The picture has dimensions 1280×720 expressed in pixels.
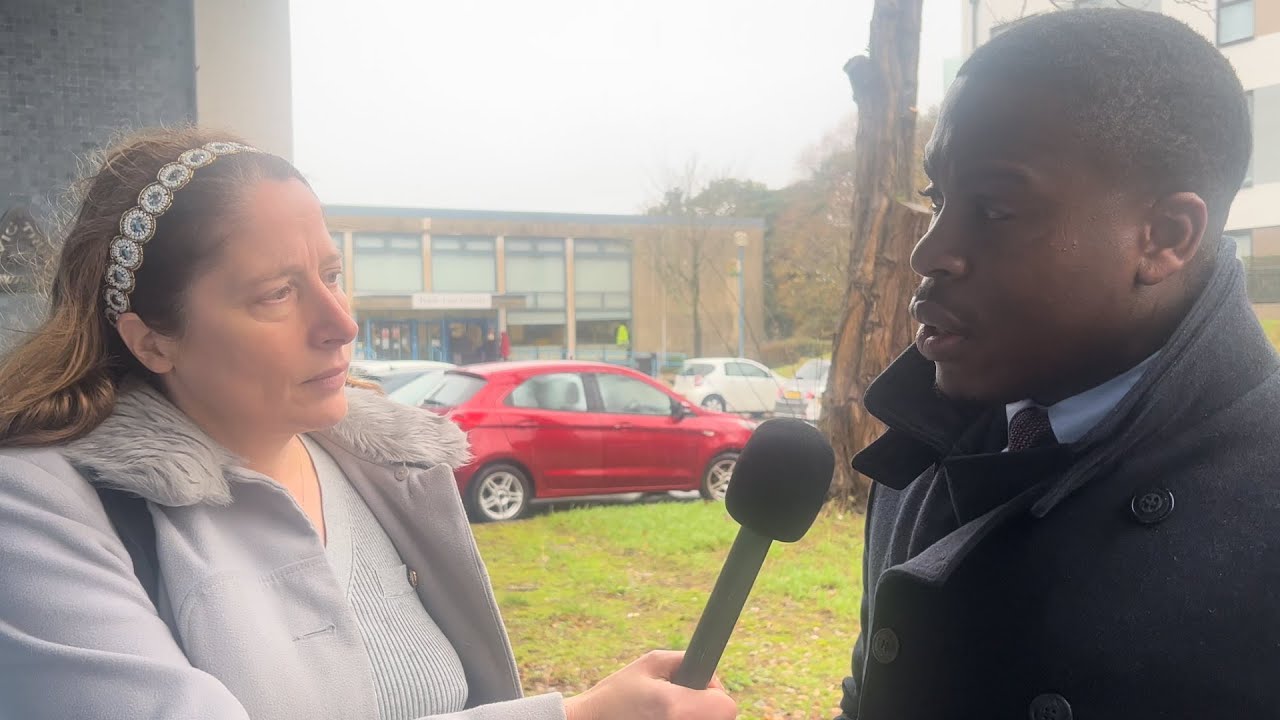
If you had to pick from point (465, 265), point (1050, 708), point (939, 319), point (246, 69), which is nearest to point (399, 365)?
point (465, 265)

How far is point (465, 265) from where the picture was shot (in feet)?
22.3

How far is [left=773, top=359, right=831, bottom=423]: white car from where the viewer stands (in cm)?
584

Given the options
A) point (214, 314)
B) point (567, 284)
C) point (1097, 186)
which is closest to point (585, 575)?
point (567, 284)

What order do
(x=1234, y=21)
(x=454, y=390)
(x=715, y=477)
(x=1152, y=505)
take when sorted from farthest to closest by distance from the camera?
(x=715, y=477), (x=454, y=390), (x=1234, y=21), (x=1152, y=505)

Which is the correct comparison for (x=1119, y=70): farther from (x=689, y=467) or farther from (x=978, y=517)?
(x=689, y=467)

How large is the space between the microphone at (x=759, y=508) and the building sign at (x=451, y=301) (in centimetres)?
594

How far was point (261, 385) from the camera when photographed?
119 centimetres

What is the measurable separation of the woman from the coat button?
19 centimetres

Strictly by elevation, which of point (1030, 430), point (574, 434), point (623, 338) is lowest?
point (574, 434)

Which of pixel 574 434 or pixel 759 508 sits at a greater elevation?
pixel 759 508

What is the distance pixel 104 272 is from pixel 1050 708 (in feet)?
3.86

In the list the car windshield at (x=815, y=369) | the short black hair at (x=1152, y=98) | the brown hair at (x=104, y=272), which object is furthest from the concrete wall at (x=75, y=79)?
the car windshield at (x=815, y=369)

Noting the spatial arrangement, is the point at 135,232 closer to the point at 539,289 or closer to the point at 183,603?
the point at 183,603

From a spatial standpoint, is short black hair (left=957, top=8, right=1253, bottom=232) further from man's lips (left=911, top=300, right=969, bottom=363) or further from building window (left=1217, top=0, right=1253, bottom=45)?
building window (left=1217, top=0, right=1253, bottom=45)
